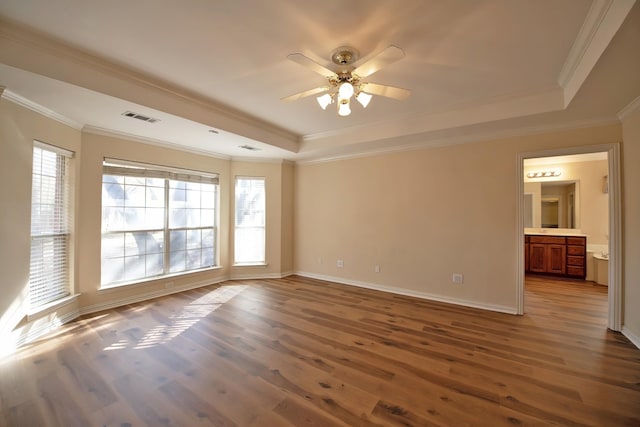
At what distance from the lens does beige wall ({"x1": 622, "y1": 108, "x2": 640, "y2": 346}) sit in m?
2.74

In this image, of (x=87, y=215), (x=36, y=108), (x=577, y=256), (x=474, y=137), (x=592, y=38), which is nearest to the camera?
(x=592, y=38)

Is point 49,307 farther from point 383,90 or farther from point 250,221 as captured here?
point 383,90

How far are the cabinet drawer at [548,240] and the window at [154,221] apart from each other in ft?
23.4

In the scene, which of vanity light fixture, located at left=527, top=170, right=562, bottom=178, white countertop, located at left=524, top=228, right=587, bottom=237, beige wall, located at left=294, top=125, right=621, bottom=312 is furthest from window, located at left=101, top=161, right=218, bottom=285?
vanity light fixture, located at left=527, top=170, right=562, bottom=178

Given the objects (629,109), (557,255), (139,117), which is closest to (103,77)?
(139,117)

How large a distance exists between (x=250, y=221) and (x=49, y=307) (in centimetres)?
311

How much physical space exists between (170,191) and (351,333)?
3.71m

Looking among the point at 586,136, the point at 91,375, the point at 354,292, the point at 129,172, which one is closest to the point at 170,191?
the point at 129,172

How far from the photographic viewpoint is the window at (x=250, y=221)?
5.38 metres

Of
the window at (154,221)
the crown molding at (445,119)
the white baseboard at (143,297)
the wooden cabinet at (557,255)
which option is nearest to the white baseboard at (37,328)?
the white baseboard at (143,297)

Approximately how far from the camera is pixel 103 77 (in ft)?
8.14

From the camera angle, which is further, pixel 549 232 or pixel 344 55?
pixel 549 232

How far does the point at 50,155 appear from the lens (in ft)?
10.2

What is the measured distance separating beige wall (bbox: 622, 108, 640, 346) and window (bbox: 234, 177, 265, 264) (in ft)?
17.4
